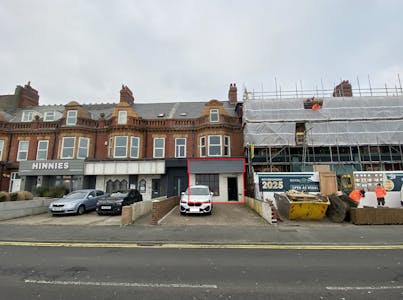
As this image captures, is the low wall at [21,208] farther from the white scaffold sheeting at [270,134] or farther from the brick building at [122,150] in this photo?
the white scaffold sheeting at [270,134]

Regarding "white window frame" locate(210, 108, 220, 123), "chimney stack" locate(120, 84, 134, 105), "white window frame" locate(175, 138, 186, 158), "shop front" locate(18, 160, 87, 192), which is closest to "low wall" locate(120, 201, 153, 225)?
"white window frame" locate(175, 138, 186, 158)

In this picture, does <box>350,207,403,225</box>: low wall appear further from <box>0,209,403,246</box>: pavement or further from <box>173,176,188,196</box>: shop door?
<box>173,176,188,196</box>: shop door

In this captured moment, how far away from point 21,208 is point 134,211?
7837 mm

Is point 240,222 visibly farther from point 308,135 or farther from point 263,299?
point 308,135

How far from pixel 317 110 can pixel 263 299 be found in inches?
737

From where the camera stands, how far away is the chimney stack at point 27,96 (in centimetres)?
2608

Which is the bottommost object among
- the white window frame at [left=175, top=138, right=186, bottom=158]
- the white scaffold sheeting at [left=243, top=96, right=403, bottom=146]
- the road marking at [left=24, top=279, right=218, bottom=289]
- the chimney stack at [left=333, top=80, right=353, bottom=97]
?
the road marking at [left=24, top=279, right=218, bottom=289]

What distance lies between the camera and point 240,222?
10.7m

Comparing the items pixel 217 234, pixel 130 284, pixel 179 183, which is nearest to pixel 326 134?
pixel 179 183

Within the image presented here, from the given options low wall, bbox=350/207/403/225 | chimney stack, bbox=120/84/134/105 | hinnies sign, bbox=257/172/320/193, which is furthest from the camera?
chimney stack, bbox=120/84/134/105

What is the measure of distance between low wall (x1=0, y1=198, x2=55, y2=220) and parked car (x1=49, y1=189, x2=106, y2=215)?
3.66 ft

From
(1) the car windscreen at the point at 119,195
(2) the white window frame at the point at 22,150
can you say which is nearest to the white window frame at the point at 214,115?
(1) the car windscreen at the point at 119,195

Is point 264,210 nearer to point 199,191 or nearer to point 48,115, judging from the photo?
point 199,191

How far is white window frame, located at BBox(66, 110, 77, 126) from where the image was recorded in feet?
69.7
